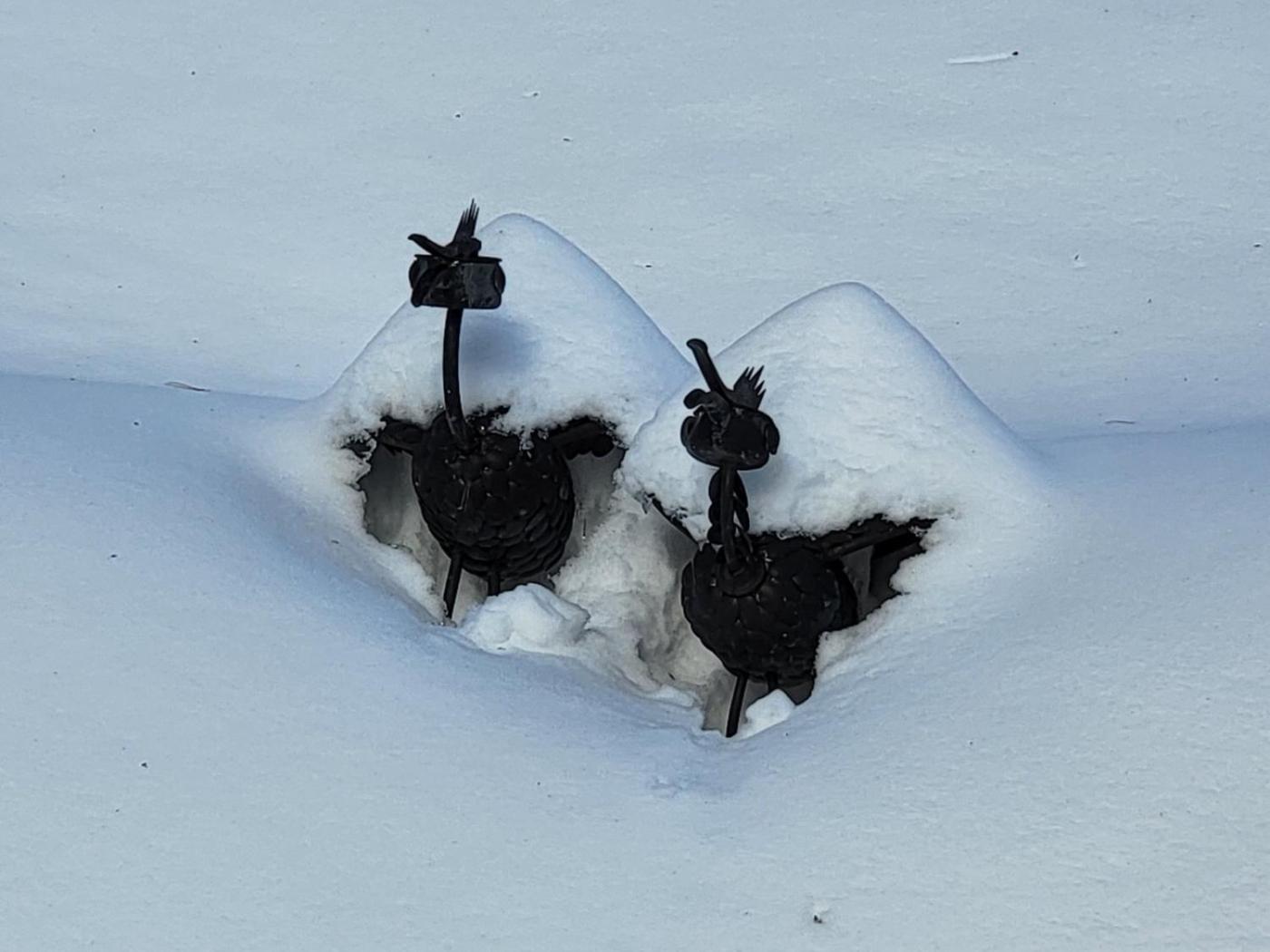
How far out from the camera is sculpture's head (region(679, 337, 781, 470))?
48.9 inches

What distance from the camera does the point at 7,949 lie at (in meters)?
0.99

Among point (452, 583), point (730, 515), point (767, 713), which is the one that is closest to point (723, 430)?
point (730, 515)

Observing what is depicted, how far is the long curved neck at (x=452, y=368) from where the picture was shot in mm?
1374

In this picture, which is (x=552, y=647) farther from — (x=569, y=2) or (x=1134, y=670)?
(x=569, y=2)

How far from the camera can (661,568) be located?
1.52m

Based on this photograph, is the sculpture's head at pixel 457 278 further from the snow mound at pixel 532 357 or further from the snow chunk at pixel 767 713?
the snow chunk at pixel 767 713

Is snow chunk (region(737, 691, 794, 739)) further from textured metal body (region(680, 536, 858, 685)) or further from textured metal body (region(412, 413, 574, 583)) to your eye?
textured metal body (region(412, 413, 574, 583))

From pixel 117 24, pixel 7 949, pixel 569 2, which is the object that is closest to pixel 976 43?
→ pixel 569 2

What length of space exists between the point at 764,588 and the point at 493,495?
252 millimetres

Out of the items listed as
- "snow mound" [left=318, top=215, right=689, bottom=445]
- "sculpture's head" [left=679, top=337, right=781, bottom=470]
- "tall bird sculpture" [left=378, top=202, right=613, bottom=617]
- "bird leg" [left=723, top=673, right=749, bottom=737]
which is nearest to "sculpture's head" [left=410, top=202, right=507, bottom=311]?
"tall bird sculpture" [left=378, top=202, right=613, bottom=617]

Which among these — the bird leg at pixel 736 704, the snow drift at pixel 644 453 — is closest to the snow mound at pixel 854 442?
the snow drift at pixel 644 453

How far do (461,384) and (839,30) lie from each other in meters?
1.47

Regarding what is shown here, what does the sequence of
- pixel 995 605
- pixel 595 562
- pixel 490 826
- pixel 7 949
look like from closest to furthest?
pixel 7 949, pixel 490 826, pixel 995 605, pixel 595 562

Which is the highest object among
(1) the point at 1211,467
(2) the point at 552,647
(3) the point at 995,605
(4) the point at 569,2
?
(4) the point at 569,2
